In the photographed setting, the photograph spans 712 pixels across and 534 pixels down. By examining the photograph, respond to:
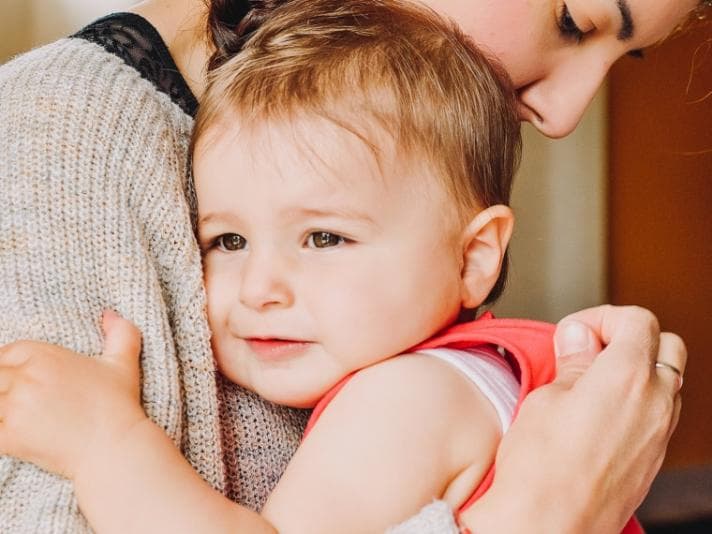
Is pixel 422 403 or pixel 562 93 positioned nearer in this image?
pixel 422 403

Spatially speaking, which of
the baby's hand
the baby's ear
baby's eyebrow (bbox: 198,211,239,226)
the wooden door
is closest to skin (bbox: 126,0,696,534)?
the baby's ear

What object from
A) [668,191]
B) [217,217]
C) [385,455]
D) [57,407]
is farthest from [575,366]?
[668,191]

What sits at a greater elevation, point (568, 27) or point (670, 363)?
point (568, 27)

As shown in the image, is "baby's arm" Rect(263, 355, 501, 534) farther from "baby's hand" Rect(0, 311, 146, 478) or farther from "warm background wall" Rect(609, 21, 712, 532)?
"warm background wall" Rect(609, 21, 712, 532)

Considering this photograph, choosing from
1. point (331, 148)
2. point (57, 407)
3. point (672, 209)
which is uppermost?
point (331, 148)

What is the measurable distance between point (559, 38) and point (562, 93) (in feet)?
0.29

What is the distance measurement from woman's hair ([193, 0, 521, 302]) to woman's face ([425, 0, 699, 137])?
91mm

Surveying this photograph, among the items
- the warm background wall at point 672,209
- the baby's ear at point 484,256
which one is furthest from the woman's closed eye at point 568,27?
the warm background wall at point 672,209

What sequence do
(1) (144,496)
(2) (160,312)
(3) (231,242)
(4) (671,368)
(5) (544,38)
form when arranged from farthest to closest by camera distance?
(5) (544,38), (4) (671,368), (3) (231,242), (2) (160,312), (1) (144,496)

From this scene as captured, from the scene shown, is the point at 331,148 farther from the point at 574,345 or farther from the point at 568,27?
the point at 568,27

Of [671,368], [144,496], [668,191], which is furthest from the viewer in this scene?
[668,191]

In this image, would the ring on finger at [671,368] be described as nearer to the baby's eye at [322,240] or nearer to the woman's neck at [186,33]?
the baby's eye at [322,240]

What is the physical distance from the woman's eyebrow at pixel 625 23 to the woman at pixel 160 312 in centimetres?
39

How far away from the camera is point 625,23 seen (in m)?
1.24
